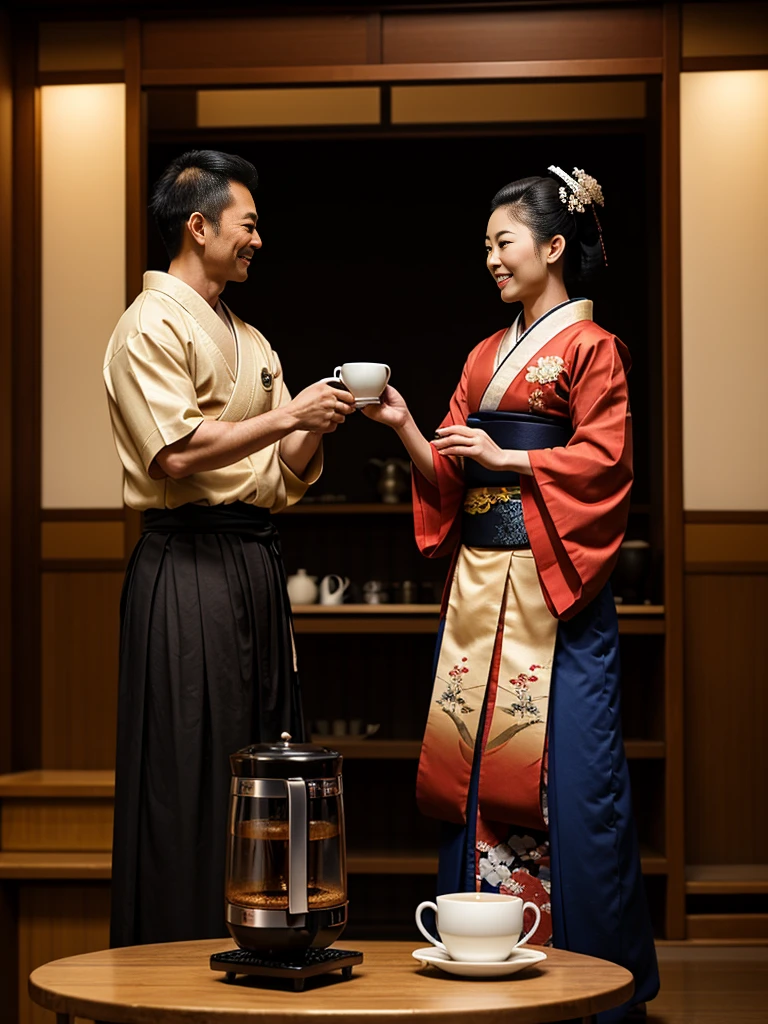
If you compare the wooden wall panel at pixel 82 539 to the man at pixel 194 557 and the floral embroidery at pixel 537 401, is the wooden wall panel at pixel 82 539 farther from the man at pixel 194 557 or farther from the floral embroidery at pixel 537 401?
the floral embroidery at pixel 537 401

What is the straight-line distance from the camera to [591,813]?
103 inches

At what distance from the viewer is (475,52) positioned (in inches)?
158

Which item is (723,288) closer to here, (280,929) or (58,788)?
(58,788)

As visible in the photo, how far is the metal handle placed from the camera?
155cm

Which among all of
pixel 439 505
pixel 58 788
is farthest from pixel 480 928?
pixel 58 788

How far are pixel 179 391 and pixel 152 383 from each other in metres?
0.05

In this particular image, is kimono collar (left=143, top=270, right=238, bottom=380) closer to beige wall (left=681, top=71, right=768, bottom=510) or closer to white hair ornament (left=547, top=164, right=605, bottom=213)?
white hair ornament (left=547, top=164, right=605, bottom=213)

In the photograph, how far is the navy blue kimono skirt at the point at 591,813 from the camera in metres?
2.61

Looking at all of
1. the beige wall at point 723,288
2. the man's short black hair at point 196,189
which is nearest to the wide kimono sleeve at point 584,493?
the man's short black hair at point 196,189

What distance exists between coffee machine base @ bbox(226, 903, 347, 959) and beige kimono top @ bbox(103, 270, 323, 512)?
1.03 metres

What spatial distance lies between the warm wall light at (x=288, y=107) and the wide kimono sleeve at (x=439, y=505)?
1904mm

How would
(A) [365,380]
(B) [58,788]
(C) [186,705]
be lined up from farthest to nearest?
(B) [58,788]
(C) [186,705]
(A) [365,380]

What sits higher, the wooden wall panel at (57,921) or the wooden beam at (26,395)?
the wooden beam at (26,395)

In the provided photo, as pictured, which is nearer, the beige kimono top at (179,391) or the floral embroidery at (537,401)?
the beige kimono top at (179,391)
